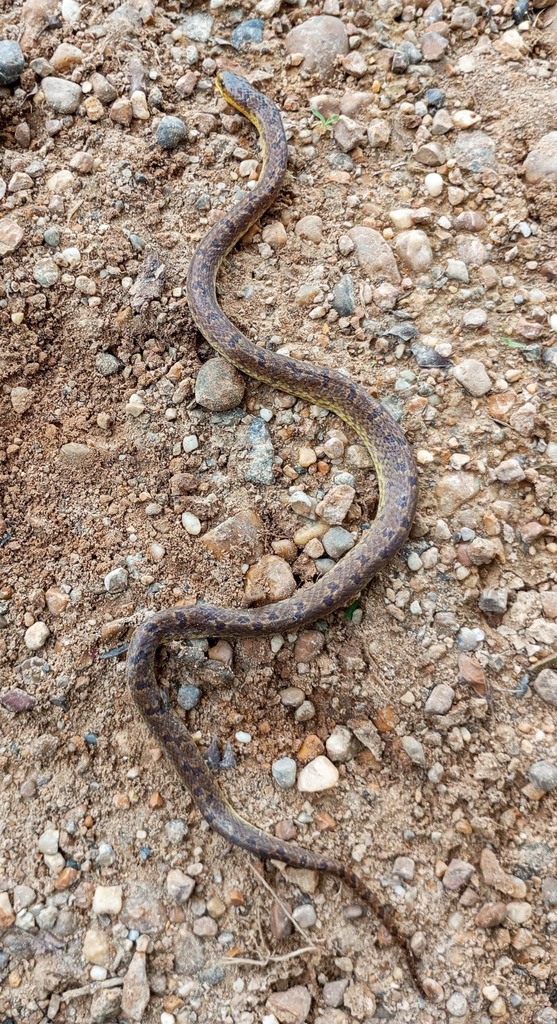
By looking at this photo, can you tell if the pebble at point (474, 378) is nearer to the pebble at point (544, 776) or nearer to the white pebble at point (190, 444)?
→ the white pebble at point (190, 444)

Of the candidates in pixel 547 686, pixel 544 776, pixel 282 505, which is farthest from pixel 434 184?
pixel 544 776

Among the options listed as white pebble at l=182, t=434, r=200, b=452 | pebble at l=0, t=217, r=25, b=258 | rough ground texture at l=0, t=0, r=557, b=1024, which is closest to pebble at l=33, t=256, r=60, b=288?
rough ground texture at l=0, t=0, r=557, b=1024

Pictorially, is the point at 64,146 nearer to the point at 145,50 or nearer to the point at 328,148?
the point at 145,50

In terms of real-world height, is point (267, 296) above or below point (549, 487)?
above

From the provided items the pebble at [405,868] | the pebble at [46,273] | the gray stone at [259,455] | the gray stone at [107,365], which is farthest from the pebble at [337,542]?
the pebble at [46,273]

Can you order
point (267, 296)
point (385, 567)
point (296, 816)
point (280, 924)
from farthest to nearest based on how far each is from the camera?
1. point (267, 296)
2. point (385, 567)
3. point (296, 816)
4. point (280, 924)

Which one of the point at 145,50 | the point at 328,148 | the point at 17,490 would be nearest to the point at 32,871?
the point at 17,490

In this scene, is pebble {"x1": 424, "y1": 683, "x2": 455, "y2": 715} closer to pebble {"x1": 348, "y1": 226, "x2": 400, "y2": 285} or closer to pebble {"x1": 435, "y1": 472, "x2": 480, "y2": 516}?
pebble {"x1": 435, "y1": 472, "x2": 480, "y2": 516}
